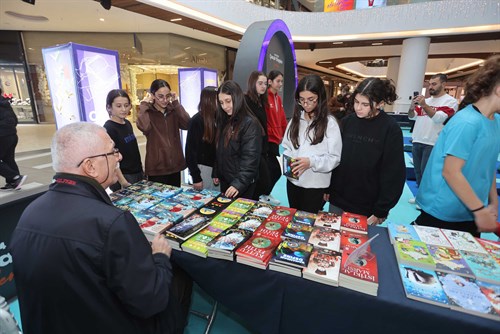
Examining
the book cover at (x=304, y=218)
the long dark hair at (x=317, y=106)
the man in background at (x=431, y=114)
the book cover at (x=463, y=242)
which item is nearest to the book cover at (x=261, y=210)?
the book cover at (x=304, y=218)

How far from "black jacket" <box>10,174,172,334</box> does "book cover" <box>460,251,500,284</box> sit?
1.19m

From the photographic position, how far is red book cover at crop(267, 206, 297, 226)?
56.5 inches

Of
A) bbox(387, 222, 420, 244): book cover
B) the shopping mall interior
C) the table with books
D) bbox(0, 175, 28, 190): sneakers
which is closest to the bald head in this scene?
the table with books

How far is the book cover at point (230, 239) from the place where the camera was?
1.14 m

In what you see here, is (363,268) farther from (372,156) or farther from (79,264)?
(79,264)

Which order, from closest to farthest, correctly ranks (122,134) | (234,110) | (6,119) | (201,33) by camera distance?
1. (234,110)
2. (122,134)
3. (6,119)
4. (201,33)

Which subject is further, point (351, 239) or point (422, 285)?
point (351, 239)

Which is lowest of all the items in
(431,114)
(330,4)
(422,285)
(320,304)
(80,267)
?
(320,304)

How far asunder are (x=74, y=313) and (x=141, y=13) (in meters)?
7.61

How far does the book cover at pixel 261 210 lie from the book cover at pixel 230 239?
0.23 metres

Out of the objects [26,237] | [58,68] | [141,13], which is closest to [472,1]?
[141,13]

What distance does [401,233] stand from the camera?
1.30 meters

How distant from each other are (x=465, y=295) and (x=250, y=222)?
913 millimetres

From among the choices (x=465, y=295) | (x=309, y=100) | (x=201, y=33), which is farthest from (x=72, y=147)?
(x=201, y=33)
